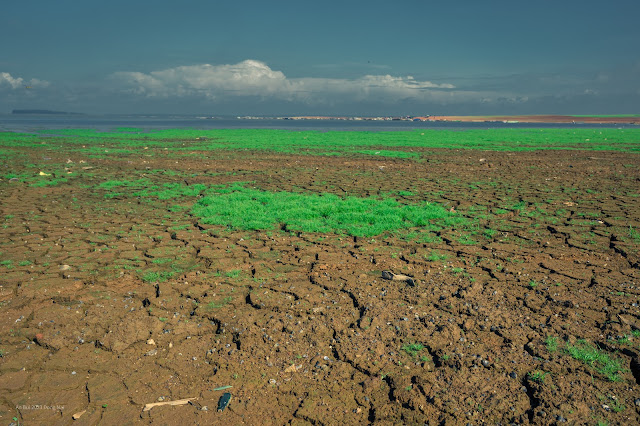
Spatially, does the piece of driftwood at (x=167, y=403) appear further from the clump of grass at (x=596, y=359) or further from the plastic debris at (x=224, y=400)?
the clump of grass at (x=596, y=359)

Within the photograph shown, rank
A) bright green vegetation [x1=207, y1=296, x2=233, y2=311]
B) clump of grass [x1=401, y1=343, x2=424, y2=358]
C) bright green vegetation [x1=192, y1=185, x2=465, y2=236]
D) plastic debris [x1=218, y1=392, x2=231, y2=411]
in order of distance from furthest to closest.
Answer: bright green vegetation [x1=192, y1=185, x2=465, y2=236]
bright green vegetation [x1=207, y1=296, x2=233, y2=311]
clump of grass [x1=401, y1=343, x2=424, y2=358]
plastic debris [x1=218, y1=392, x2=231, y2=411]

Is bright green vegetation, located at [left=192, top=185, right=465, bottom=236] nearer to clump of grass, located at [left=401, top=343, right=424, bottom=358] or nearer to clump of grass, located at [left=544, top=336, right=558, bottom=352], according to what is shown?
clump of grass, located at [left=401, top=343, right=424, bottom=358]

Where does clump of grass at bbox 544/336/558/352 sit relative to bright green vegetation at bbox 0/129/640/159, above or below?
below

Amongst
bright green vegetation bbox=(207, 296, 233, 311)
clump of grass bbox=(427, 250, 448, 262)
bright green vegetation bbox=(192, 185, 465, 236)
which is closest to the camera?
bright green vegetation bbox=(207, 296, 233, 311)

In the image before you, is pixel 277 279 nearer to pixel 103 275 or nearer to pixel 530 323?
pixel 103 275

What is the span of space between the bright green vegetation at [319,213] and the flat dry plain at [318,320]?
13.8 inches

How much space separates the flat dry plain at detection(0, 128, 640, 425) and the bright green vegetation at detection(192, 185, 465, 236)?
1.15 ft

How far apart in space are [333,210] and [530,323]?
201 inches

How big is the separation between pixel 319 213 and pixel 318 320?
444 centimetres

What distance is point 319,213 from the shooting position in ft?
28.1

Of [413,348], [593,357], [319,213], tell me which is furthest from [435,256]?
[319,213]

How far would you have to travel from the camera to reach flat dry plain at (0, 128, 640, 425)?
10.1 ft

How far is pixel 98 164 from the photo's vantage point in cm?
1669

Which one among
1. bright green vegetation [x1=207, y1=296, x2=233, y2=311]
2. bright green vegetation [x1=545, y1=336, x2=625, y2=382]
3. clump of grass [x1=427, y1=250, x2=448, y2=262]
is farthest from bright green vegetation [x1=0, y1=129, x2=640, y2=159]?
bright green vegetation [x1=545, y1=336, x2=625, y2=382]
